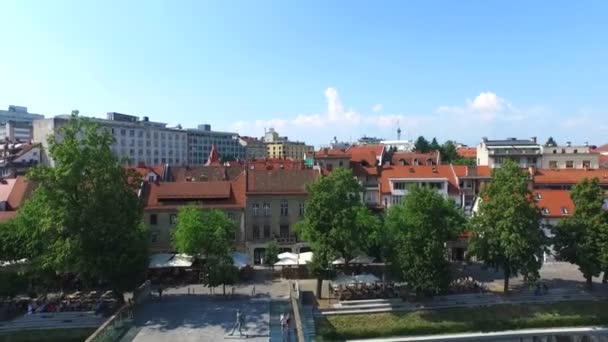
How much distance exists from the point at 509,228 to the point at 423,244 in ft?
24.2

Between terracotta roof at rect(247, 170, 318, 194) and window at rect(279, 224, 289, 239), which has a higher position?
terracotta roof at rect(247, 170, 318, 194)

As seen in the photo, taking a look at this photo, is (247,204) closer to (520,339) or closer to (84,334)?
(84,334)

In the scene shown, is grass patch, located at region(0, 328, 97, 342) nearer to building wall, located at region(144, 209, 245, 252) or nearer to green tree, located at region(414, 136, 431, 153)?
building wall, located at region(144, 209, 245, 252)

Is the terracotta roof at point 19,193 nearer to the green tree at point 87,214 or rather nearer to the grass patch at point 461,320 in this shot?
the green tree at point 87,214

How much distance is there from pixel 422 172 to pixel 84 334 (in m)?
46.1

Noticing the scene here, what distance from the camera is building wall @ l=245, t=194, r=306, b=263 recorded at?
54219 millimetres

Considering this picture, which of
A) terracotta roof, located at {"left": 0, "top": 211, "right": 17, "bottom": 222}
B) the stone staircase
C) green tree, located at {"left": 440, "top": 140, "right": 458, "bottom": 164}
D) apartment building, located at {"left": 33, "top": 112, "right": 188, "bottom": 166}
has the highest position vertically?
apartment building, located at {"left": 33, "top": 112, "right": 188, "bottom": 166}

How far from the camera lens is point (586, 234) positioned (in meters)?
42.4

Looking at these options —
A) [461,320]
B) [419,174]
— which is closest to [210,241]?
[461,320]

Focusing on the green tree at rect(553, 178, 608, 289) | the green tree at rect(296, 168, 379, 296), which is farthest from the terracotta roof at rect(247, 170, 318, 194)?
the green tree at rect(553, 178, 608, 289)

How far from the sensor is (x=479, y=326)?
Result: 3872cm

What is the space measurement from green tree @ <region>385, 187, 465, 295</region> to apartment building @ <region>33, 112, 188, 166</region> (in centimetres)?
10351

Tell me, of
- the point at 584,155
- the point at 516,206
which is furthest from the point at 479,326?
the point at 584,155

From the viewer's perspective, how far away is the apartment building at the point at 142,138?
13388 cm
